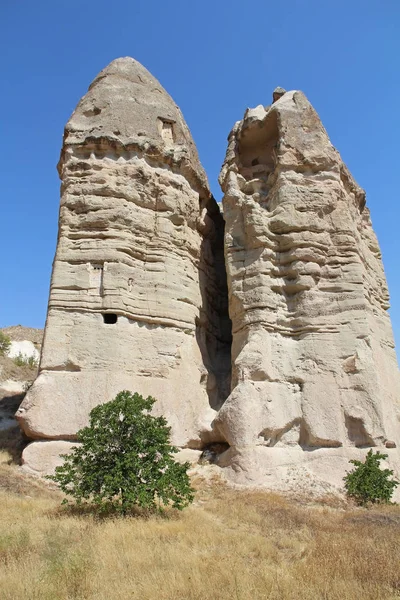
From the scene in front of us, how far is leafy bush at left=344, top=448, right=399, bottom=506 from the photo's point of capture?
1119 centimetres

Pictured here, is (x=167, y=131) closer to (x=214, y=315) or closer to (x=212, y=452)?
(x=214, y=315)

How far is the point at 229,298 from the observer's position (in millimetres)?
15195

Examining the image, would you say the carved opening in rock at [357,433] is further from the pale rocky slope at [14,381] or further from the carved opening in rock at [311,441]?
the pale rocky slope at [14,381]

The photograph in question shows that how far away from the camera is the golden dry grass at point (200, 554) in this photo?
523 cm

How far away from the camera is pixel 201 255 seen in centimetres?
1722

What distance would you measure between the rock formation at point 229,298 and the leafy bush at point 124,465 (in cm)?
315

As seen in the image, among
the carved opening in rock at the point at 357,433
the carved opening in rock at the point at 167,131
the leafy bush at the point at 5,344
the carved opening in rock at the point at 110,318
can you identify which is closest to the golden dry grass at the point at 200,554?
the carved opening in rock at the point at 357,433

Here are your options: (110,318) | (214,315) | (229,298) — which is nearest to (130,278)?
(110,318)

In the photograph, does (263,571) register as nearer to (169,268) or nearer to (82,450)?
(82,450)

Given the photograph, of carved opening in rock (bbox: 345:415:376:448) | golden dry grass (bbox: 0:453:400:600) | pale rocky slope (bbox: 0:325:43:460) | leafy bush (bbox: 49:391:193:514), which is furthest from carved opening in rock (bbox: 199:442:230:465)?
pale rocky slope (bbox: 0:325:43:460)

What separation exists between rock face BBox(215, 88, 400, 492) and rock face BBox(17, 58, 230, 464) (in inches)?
53.3

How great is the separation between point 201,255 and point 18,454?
27.6 ft

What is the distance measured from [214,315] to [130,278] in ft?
13.5

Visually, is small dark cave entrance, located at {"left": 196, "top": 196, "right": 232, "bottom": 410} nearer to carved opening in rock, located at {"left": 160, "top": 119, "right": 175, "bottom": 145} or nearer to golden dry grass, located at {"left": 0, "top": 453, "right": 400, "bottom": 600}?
carved opening in rock, located at {"left": 160, "top": 119, "right": 175, "bottom": 145}
